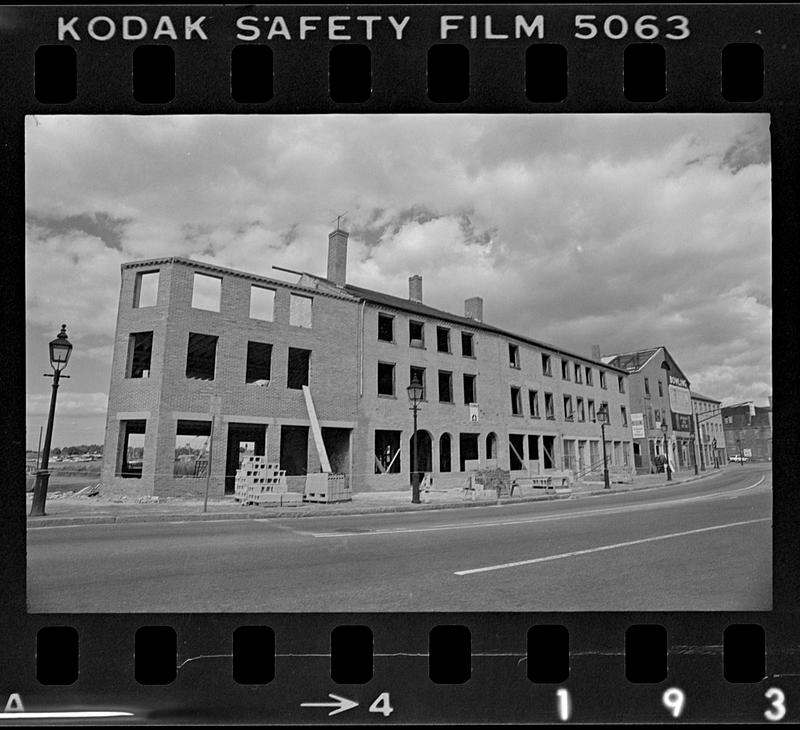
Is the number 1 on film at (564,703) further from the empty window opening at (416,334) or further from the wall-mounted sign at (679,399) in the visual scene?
the empty window opening at (416,334)

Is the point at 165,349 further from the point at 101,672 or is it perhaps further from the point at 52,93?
the point at 101,672

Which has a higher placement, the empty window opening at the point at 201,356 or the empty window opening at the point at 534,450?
the empty window opening at the point at 201,356

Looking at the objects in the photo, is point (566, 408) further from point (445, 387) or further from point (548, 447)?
point (445, 387)

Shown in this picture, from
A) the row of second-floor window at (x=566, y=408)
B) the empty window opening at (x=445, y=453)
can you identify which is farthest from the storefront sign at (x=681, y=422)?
the empty window opening at (x=445, y=453)

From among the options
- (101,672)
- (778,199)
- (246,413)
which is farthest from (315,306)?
(778,199)

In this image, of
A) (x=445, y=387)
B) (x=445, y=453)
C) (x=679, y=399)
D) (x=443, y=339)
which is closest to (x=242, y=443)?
(x=445, y=453)

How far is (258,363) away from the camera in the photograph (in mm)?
4320

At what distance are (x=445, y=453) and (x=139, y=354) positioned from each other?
2.53m

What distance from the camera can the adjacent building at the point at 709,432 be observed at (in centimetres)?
388

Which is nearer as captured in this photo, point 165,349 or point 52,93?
point 52,93

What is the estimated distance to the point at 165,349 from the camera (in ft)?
12.9

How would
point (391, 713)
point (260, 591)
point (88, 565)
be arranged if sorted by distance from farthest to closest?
1. point (88, 565)
2. point (260, 591)
3. point (391, 713)

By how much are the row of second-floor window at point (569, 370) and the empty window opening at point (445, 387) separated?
603 mm

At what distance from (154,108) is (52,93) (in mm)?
570
